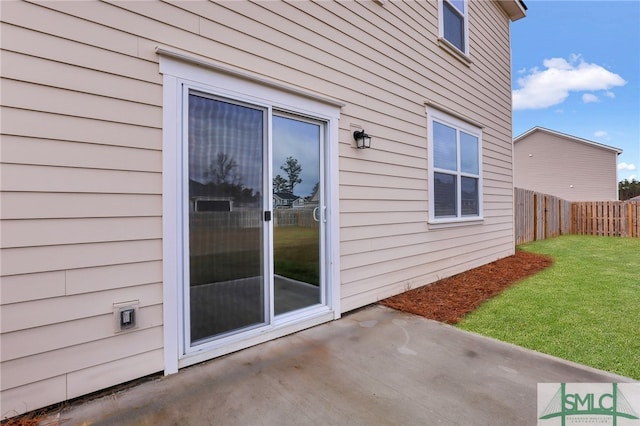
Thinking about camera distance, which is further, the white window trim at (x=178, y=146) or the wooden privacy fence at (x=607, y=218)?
the wooden privacy fence at (x=607, y=218)

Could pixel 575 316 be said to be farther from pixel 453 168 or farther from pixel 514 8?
pixel 514 8

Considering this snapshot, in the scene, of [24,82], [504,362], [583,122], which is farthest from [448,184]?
[583,122]

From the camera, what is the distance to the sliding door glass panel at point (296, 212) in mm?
2875

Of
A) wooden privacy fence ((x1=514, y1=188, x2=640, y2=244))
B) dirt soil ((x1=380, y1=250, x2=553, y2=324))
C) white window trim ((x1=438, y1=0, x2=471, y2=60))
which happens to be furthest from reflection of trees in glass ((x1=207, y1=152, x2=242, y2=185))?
wooden privacy fence ((x1=514, y1=188, x2=640, y2=244))

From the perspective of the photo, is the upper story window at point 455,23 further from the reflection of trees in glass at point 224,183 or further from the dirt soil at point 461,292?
the reflection of trees in glass at point 224,183

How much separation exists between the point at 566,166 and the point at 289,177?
21.3 m

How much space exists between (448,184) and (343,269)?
8.86 feet

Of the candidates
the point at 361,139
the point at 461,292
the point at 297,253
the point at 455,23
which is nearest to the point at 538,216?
the point at 455,23

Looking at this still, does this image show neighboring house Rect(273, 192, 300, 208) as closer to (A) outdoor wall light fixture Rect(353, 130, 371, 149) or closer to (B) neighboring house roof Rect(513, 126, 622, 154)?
(A) outdoor wall light fixture Rect(353, 130, 371, 149)

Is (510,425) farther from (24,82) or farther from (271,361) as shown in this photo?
(24,82)

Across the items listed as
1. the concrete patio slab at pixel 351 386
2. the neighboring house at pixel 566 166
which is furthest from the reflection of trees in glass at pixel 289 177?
the neighboring house at pixel 566 166

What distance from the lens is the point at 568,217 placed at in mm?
12273

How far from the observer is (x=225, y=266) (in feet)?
8.16

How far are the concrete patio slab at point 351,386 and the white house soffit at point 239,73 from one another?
2.19 meters
